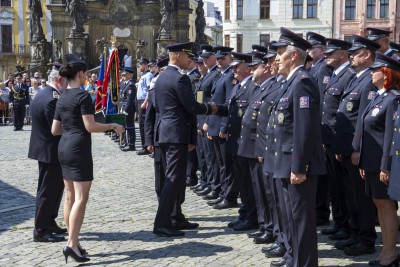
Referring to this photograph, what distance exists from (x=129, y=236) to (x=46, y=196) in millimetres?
1276

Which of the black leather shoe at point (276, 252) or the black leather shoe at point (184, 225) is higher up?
the black leather shoe at point (276, 252)

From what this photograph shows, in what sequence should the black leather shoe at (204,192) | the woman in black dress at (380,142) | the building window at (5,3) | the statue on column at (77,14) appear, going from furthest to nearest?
the building window at (5,3) → the statue on column at (77,14) → the black leather shoe at (204,192) → the woman in black dress at (380,142)

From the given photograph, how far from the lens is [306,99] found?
6.05 m

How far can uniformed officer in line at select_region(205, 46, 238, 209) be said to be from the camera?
1034 centimetres

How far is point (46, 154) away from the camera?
8.25m

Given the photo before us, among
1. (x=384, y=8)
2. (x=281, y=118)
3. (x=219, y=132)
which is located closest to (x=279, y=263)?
(x=281, y=118)

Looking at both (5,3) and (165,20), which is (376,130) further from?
(5,3)

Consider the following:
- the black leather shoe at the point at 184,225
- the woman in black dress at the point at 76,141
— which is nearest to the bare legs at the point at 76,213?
the woman in black dress at the point at 76,141

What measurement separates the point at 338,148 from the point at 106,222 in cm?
374

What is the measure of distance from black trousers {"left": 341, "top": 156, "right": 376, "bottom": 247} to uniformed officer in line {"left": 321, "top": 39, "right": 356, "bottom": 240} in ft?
1.26

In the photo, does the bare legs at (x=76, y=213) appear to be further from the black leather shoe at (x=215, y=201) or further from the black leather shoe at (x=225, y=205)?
the black leather shoe at (x=215, y=201)

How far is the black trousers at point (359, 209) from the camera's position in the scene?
Result: 753 cm

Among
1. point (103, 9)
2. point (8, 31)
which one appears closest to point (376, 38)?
point (103, 9)

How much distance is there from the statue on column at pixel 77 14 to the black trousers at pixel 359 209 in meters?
30.6
